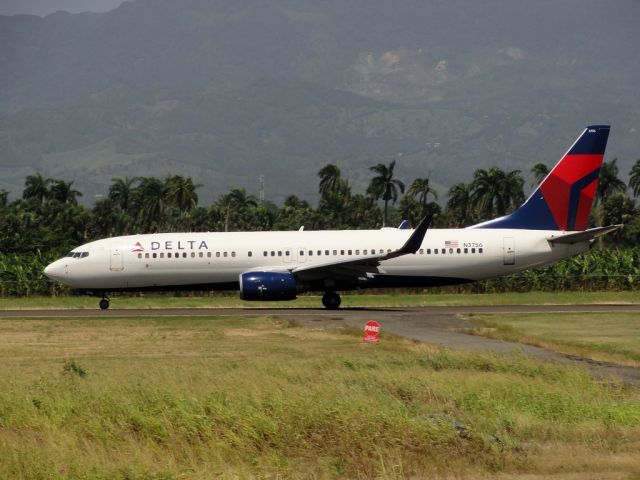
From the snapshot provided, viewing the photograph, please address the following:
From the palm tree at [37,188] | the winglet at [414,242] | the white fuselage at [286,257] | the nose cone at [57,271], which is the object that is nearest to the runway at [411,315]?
the white fuselage at [286,257]

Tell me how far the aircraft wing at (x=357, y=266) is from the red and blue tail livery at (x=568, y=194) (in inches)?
219

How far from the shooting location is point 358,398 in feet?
52.3

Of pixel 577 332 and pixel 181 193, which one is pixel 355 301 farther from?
pixel 181 193

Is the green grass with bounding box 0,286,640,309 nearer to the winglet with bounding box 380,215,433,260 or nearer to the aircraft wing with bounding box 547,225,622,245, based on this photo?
the aircraft wing with bounding box 547,225,622,245

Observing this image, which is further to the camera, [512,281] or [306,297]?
[512,281]

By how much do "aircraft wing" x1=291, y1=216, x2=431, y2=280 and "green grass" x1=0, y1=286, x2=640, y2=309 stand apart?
3559 millimetres

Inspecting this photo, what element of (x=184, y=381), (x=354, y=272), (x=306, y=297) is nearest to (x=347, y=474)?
(x=184, y=381)

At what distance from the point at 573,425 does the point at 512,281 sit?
44.9 meters

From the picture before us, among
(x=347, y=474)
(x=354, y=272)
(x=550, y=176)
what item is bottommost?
(x=347, y=474)

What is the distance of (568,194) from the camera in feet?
156

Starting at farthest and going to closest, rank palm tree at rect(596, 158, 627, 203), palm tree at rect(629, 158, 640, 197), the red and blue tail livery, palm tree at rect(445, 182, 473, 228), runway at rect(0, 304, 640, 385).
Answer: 1. palm tree at rect(629, 158, 640, 197)
2. palm tree at rect(596, 158, 627, 203)
3. palm tree at rect(445, 182, 473, 228)
4. the red and blue tail livery
5. runway at rect(0, 304, 640, 385)

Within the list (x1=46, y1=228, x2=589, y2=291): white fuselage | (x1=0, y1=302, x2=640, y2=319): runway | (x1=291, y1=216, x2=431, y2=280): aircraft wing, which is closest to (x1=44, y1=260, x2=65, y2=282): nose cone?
(x1=46, y1=228, x2=589, y2=291): white fuselage

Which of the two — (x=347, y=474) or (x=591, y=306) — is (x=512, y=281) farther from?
(x=347, y=474)

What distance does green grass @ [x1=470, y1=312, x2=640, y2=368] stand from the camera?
27.0 meters
